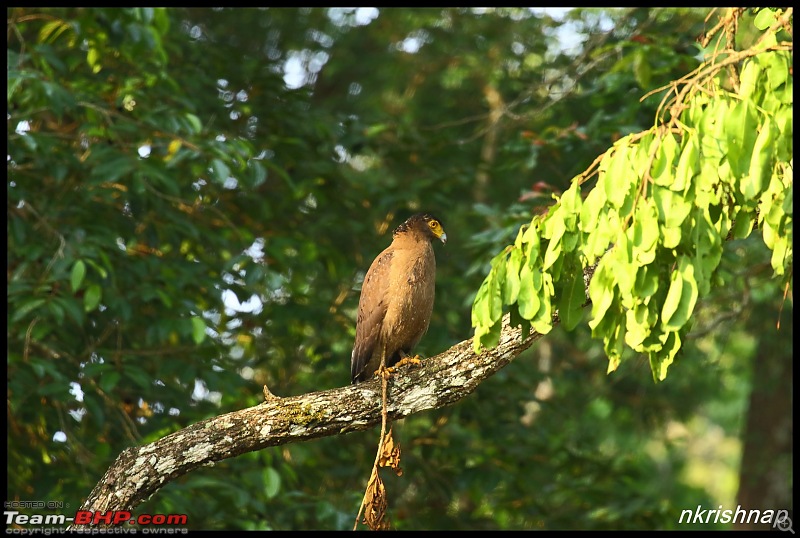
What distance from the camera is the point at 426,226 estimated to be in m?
5.61

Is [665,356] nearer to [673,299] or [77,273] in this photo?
[673,299]

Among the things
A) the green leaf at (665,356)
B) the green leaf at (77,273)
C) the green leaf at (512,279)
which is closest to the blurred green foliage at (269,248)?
the green leaf at (77,273)

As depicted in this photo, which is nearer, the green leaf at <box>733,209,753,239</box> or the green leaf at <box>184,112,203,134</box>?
the green leaf at <box>733,209,753,239</box>

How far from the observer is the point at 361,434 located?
745cm

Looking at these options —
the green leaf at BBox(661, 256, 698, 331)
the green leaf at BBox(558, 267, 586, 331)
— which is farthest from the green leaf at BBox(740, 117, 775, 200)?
the green leaf at BBox(558, 267, 586, 331)

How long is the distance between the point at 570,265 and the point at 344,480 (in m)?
4.60

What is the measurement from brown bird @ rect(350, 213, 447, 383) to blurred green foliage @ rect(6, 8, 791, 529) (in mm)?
596

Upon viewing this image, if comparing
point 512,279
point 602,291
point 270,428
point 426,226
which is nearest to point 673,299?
point 602,291

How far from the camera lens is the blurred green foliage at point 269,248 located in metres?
5.63

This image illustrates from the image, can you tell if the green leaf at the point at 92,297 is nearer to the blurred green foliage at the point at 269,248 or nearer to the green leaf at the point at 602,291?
the blurred green foliage at the point at 269,248

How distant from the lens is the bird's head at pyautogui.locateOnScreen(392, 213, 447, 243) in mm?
5578

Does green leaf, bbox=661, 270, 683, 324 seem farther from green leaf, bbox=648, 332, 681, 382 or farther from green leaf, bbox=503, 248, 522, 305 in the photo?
green leaf, bbox=503, 248, 522, 305
